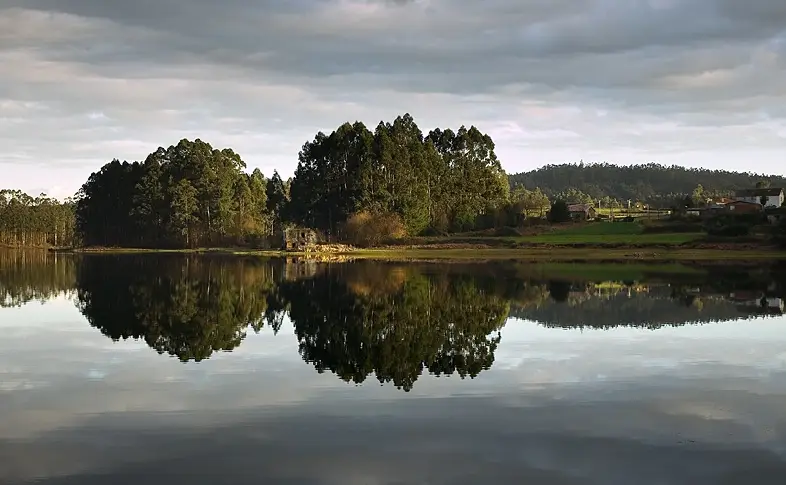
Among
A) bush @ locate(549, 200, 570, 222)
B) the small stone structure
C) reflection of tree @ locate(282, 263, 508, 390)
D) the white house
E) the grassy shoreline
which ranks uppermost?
the white house

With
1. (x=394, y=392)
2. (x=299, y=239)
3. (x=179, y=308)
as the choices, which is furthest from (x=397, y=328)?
(x=299, y=239)

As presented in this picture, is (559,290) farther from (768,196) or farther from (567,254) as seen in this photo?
(768,196)

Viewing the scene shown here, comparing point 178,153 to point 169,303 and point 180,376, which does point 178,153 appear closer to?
point 169,303

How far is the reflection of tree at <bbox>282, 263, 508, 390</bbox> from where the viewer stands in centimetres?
1847

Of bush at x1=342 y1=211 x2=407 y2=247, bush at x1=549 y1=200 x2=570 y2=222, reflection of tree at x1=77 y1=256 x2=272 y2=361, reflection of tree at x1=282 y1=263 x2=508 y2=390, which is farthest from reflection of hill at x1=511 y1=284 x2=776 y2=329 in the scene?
bush at x1=549 y1=200 x2=570 y2=222

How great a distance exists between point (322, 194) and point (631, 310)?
84999 millimetres

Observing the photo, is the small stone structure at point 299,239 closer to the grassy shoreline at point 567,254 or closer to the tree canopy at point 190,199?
the grassy shoreline at point 567,254

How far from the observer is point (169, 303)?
34.2 m

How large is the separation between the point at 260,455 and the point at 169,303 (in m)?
24.4

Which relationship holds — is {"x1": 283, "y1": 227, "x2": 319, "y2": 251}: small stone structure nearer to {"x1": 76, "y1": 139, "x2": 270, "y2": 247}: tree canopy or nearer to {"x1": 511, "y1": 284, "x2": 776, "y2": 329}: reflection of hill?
{"x1": 76, "y1": 139, "x2": 270, "y2": 247}: tree canopy

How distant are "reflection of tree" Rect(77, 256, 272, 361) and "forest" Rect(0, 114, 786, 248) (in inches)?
2127

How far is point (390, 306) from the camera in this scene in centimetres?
3195

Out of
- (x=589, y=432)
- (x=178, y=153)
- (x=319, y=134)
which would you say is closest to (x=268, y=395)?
(x=589, y=432)

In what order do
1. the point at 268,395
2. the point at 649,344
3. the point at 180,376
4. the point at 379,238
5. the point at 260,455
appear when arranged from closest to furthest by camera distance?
the point at 260,455
the point at 268,395
the point at 180,376
the point at 649,344
the point at 379,238
